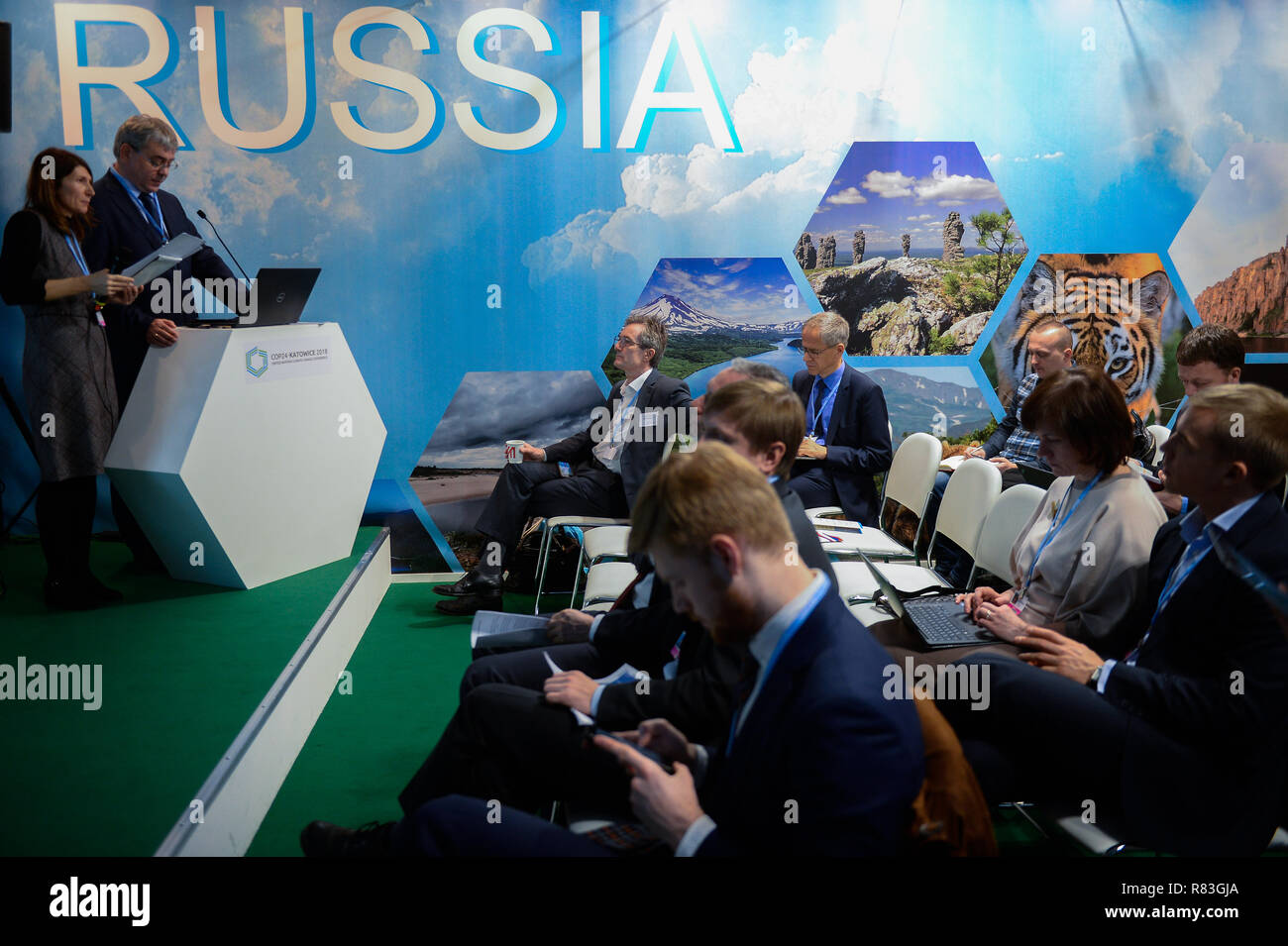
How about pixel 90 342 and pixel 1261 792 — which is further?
pixel 90 342

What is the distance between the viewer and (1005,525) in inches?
125

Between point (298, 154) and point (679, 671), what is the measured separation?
416 cm

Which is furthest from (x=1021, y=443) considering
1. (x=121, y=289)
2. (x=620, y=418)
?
(x=121, y=289)

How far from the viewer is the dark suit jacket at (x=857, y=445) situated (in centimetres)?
454

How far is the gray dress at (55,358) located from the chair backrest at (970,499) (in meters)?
3.43

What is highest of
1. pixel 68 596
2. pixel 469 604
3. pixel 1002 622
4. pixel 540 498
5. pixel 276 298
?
pixel 276 298

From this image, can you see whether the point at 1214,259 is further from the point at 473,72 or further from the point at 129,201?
the point at 129,201

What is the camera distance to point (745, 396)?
239 cm

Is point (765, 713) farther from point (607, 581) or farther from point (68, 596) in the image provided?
point (68, 596)

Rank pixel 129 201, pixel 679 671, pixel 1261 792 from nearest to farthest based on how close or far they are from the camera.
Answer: pixel 1261 792 < pixel 679 671 < pixel 129 201

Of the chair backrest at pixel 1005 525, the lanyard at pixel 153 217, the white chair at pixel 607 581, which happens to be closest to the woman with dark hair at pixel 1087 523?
the chair backrest at pixel 1005 525

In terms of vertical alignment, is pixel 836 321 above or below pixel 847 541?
above

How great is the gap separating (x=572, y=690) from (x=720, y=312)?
12.5ft
